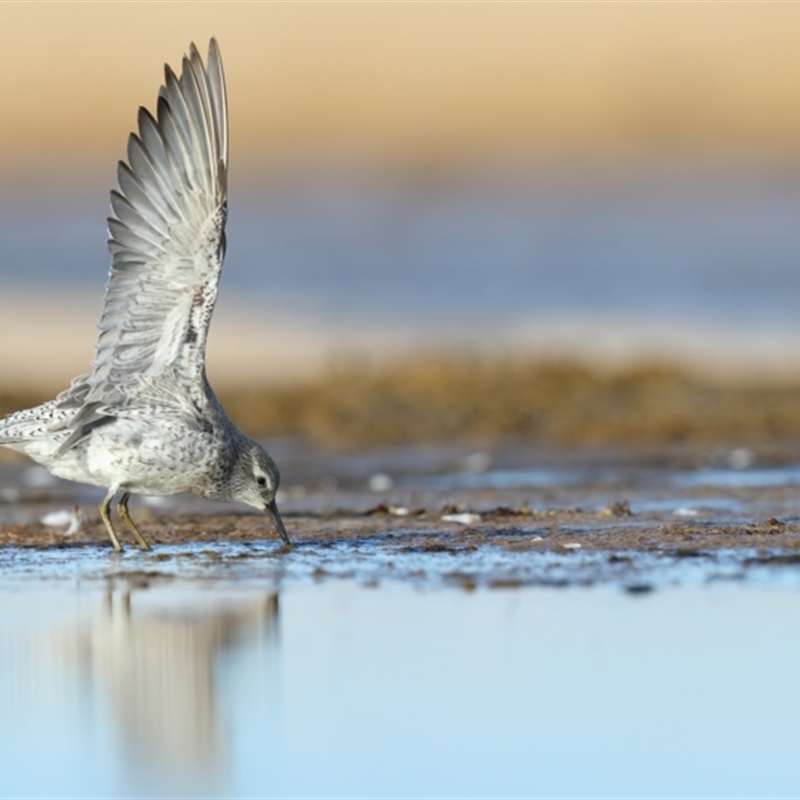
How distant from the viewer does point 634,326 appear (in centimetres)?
2080

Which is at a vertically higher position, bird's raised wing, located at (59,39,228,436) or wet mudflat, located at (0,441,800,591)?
bird's raised wing, located at (59,39,228,436)

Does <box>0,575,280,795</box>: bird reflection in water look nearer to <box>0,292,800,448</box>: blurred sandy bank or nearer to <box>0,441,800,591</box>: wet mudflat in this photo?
<box>0,441,800,591</box>: wet mudflat

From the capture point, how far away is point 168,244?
28.2 feet

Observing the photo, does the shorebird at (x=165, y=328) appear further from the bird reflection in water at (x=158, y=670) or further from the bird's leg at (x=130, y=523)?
the bird reflection in water at (x=158, y=670)

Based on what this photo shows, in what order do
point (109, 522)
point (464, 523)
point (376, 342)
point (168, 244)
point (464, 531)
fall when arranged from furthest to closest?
point (376, 342)
point (464, 523)
point (464, 531)
point (109, 522)
point (168, 244)

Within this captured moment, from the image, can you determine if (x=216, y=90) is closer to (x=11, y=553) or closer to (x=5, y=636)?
(x=11, y=553)

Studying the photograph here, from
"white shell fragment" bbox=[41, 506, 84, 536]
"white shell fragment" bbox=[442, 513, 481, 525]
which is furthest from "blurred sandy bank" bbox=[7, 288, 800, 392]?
"white shell fragment" bbox=[442, 513, 481, 525]

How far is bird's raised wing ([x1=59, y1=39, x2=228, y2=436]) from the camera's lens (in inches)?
337

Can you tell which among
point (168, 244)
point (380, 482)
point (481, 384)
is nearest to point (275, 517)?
point (168, 244)

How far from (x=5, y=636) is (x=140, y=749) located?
149cm

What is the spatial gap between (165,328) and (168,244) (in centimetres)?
40

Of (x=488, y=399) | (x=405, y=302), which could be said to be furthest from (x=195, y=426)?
(x=405, y=302)

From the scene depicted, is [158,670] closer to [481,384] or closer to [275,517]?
[275,517]

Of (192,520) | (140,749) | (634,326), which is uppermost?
(634,326)
